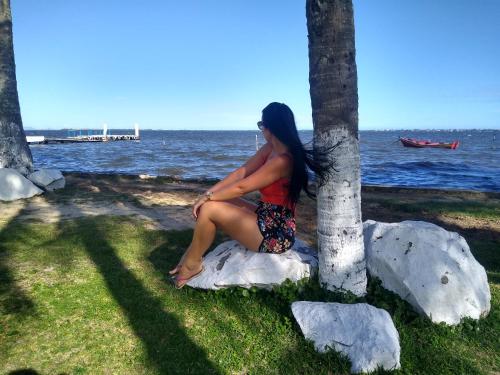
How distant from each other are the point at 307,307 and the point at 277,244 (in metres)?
0.78

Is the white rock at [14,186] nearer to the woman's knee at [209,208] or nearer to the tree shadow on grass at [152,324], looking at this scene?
the tree shadow on grass at [152,324]

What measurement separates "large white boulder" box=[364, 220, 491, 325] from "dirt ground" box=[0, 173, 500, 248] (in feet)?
7.01

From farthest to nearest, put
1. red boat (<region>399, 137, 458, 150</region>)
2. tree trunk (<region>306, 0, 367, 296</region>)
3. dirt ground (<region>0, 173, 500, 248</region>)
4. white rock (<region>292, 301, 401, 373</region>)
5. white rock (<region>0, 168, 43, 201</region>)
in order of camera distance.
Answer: red boat (<region>399, 137, 458, 150</region>) < white rock (<region>0, 168, 43, 201</region>) < dirt ground (<region>0, 173, 500, 248</region>) < tree trunk (<region>306, 0, 367, 296</region>) < white rock (<region>292, 301, 401, 373</region>)

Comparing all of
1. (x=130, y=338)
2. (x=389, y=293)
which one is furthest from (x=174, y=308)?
(x=389, y=293)

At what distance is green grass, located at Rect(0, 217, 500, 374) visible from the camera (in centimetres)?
292

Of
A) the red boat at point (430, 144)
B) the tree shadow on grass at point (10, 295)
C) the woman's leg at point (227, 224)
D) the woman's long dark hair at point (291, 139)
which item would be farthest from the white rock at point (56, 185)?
the red boat at point (430, 144)

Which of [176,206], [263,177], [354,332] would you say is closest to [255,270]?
[263,177]

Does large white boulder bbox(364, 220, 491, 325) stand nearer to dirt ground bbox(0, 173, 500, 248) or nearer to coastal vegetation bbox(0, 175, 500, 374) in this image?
coastal vegetation bbox(0, 175, 500, 374)

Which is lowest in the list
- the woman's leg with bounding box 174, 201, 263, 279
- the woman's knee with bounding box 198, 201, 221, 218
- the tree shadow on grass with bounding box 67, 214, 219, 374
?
the tree shadow on grass with bounding box 67, 214, 219, 374

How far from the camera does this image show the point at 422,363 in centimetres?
295

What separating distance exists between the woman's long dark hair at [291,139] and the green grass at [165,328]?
3.36 ft

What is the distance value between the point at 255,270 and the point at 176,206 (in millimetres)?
4677

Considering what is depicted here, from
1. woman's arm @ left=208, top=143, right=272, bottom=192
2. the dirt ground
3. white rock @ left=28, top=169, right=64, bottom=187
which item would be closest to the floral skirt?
woman's arm @ left=208, top=143, right=272, bottom=192

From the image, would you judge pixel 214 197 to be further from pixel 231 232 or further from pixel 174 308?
pixel 174 308
